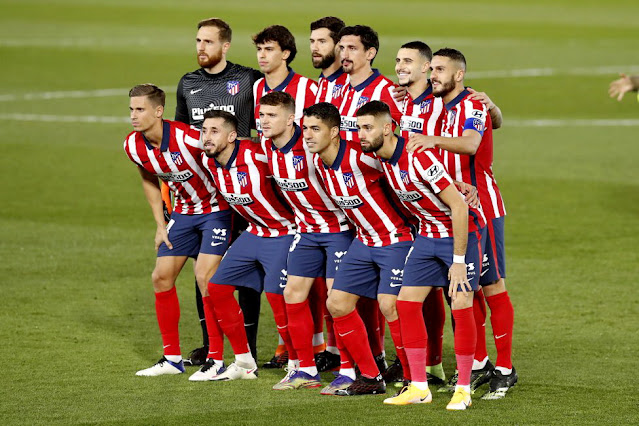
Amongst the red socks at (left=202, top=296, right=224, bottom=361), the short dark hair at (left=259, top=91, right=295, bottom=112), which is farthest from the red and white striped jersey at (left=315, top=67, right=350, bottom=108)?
the red socks at (left=202, top=296, right=224, bottom=361)

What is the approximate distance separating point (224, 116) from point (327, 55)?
1.31m

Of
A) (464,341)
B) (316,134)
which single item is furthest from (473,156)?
(464,341)

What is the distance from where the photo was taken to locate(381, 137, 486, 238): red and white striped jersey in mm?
8164

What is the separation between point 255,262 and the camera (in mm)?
9484

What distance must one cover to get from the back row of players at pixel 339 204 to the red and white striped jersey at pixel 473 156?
0.01 m

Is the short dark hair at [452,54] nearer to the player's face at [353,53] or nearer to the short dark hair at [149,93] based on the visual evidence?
the player's face at [353,53]

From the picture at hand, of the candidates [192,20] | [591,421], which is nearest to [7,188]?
[591,421]

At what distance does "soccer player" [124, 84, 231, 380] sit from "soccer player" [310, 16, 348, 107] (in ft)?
3.95

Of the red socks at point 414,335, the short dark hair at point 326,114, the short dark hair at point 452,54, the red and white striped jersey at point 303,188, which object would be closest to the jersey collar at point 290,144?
the red and white striped jersey at point 303,188

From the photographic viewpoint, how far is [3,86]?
28.6 meters

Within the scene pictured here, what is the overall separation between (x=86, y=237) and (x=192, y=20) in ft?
98.0

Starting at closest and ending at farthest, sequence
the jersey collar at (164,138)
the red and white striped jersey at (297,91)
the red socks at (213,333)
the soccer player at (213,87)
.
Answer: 1. the red socks at (213,333)
2. the jersey collar at (164,138)
3. the red and white striped jersey at (297,91)
4. the soccer player at (213,87)

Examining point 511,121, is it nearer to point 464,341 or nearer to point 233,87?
point 233,87

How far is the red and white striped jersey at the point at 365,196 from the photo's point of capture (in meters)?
8.77
